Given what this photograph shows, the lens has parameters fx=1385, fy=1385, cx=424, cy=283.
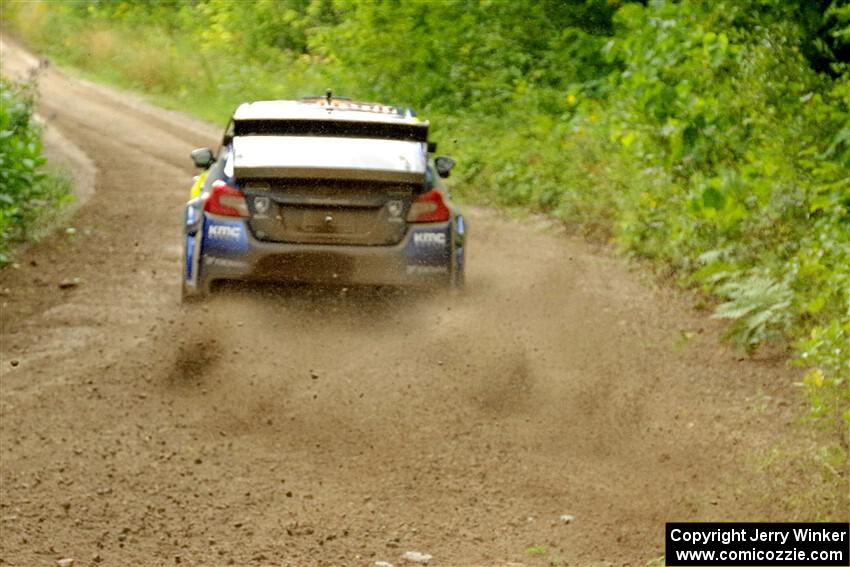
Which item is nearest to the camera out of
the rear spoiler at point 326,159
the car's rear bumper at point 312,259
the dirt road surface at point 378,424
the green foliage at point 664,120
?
the dirt road surface at point 378,424

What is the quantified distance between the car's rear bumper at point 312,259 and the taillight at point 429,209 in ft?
0.20

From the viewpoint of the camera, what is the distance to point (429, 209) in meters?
10.5

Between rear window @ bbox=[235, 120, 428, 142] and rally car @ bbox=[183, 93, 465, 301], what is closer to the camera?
rally car @ bbox=[183, 93, 465, 301]

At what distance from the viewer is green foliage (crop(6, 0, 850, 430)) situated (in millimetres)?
10812

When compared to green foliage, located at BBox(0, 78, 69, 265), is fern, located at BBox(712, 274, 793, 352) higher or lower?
lower

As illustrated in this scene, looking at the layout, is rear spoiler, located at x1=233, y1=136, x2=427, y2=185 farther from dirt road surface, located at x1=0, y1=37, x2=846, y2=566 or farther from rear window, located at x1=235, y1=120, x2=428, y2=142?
dirt road surface, located at x1=0, y1=37, x2=846, y2=566

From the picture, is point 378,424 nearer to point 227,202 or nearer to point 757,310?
point 227,202

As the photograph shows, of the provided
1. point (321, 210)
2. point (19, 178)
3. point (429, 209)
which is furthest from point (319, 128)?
point (19, 178)

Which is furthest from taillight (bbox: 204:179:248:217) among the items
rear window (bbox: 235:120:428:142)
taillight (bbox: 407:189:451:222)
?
taillight (bbox: 407:189:451:222)

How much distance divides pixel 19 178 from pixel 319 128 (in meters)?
5.13

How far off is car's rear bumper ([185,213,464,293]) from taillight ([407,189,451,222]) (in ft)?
0.20

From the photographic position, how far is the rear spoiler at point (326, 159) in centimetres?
1012

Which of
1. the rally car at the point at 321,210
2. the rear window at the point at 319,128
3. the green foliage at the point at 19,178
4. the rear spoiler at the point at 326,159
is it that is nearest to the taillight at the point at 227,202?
the rally car at the point at 321,210

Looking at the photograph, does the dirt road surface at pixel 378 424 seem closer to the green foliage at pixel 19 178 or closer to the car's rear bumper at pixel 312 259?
the car's rear bumper at pixel 312 259
